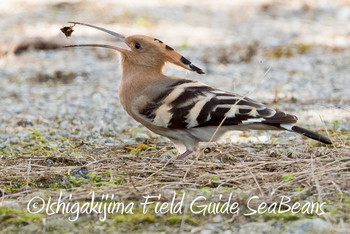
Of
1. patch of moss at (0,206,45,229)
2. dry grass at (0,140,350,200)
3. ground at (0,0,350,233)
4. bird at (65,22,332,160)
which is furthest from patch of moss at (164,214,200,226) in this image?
bird at (65,22,332,160)

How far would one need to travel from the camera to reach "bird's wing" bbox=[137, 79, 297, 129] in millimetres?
4542

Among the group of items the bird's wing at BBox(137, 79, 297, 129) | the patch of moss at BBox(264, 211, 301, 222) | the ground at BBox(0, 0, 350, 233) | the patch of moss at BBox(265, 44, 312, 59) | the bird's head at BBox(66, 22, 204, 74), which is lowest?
the patch of moss at BBox(265, 44, 312, 59)

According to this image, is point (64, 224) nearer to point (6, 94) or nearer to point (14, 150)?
point (14, 150)

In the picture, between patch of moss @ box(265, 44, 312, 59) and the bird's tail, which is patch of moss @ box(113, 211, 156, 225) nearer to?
the bird's tail

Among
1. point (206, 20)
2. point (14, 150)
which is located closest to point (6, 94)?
point (14, 150)

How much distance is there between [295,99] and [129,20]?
501 centimetres

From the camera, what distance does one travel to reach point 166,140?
6.05m

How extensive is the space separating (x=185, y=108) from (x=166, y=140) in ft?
4.70

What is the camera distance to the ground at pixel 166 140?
11.6 feet

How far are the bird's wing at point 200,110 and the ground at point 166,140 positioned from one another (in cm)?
21

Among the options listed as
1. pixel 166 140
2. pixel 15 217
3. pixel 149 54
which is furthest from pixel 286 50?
pixel 15 217

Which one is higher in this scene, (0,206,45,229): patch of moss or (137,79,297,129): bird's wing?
(137,79,297,129): bird's wing

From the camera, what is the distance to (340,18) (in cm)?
1226

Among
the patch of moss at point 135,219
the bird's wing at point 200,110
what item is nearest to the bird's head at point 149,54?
the bird's wing at point 200,110
